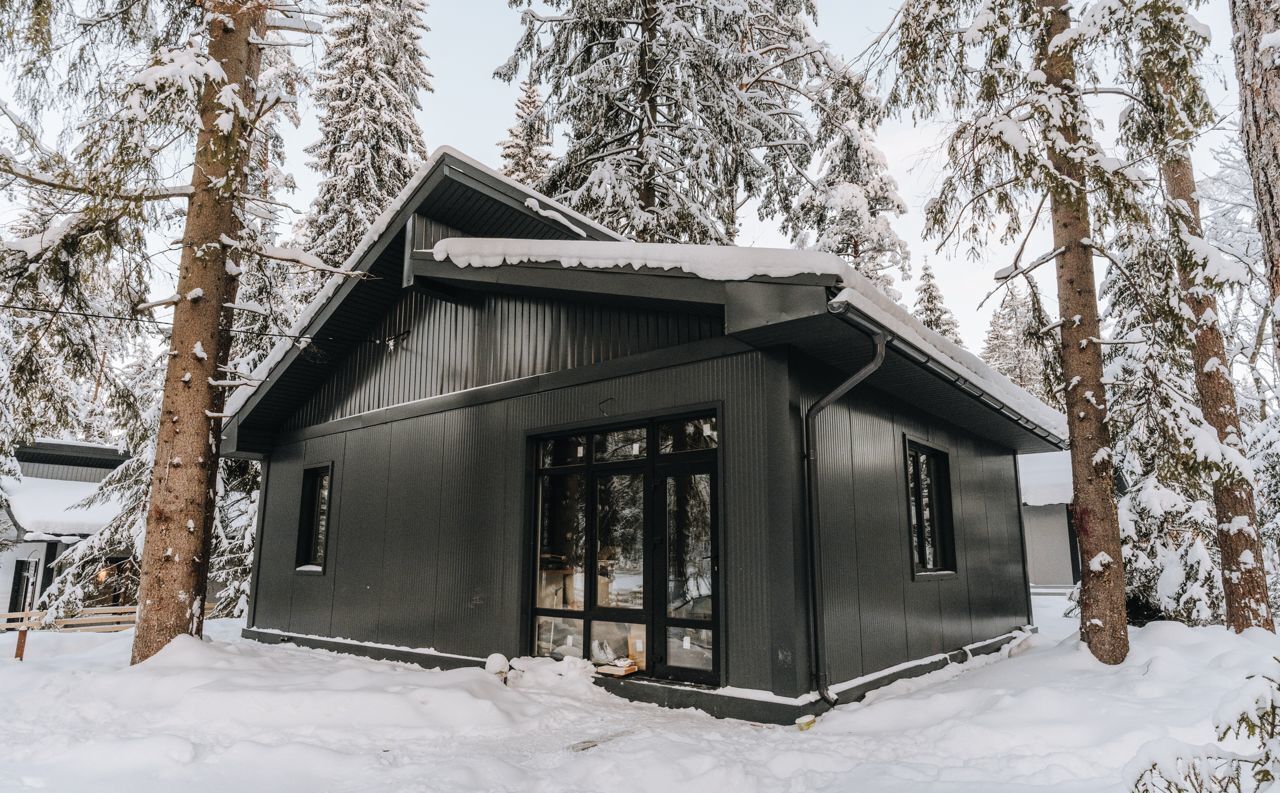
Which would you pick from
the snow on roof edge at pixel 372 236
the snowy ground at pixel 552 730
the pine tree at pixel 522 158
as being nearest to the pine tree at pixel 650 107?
the snow on roof edge at pixel 372 236

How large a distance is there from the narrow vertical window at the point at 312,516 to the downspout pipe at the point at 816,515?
6.38 meters

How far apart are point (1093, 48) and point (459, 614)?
748cm

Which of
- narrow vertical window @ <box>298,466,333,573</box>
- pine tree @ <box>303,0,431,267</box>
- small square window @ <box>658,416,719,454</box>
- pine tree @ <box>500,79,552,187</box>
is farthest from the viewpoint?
pine tree @ <box>500,79,552,187</box>

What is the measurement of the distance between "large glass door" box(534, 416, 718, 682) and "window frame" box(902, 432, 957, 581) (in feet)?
8.25

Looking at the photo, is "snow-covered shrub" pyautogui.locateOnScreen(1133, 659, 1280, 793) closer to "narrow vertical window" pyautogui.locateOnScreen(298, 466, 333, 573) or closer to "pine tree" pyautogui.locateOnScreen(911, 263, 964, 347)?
"narrow vertical window" pyautogui.locateOnScreen(298, 466, 333, 573)

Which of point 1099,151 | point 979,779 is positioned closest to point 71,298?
point 979,779

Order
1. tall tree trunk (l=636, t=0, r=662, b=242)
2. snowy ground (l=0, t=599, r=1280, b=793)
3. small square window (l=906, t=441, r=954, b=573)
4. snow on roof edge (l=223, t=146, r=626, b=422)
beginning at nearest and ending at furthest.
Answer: snowy ground (l=0, t=599, r=1280, b=793)
snow on roof edge (l=223, t=146, r=626, b=422)
small square window (l=906, t=441, r=954, b=573)
tall tree trunk (l=636, t=0, r=662, b=242)

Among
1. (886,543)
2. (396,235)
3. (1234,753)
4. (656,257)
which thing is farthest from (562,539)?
(1234,753)

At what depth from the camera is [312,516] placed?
30.6ft

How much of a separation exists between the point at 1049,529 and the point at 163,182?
18016 mm

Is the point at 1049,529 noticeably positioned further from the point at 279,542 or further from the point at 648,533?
the point at 279,542

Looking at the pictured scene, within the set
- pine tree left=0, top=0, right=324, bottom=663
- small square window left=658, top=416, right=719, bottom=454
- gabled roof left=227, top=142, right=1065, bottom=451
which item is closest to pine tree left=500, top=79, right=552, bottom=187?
gabled roof left=227, top=142, right=1065, bottom=451

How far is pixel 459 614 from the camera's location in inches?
273

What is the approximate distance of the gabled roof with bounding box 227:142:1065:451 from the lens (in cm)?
465
